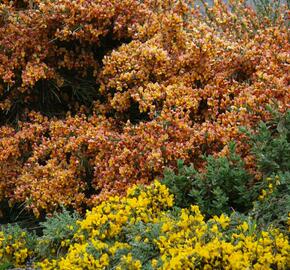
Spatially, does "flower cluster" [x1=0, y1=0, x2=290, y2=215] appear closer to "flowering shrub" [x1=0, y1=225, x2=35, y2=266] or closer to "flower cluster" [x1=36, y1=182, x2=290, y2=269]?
"flowering shrub" [x1=0, y1=225, x2=35, y2=266]

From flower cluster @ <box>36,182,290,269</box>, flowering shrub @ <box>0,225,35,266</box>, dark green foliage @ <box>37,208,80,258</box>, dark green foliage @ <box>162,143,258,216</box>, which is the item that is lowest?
flowering shrub @ <box>0,225,35,266</box>

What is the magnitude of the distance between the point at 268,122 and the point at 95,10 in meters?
1.70

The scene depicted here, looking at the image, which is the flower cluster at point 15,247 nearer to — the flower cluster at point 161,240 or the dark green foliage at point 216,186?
the flower cluster at point 161,240

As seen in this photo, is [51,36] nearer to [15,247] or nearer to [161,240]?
[15,247]

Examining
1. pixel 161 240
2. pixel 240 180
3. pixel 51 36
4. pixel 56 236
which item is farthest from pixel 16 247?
pixel 51 36

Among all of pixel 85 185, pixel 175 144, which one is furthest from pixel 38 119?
pixel 175 144

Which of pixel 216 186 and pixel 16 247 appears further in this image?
pixel 16 247

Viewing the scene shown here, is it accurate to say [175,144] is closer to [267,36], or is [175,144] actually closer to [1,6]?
[267,36]

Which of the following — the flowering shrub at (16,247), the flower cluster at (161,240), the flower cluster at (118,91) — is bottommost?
the flowering shrub at (16,247)

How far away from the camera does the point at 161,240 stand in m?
3.66

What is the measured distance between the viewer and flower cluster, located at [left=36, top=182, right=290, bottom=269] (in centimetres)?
342

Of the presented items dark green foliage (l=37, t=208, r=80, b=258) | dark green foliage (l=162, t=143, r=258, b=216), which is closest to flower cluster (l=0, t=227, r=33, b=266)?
dark green foliage (l=37, t=208, r=80, b=258)

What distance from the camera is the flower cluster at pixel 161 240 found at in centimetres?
342

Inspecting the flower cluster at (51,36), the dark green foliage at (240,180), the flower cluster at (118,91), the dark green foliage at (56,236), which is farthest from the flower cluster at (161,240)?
the flower cluster at (51,36)
